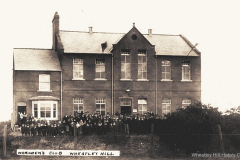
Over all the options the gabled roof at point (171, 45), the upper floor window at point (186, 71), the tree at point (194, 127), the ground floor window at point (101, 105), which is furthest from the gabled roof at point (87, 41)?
the tree at point (194, 127)

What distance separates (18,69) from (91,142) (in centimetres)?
1217

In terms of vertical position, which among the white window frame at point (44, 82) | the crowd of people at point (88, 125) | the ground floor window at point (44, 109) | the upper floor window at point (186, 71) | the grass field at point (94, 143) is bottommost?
the grass field at point (94, 143)

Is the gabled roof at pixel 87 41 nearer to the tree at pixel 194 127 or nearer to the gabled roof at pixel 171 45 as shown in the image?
the gabled roof at pixel 171 45

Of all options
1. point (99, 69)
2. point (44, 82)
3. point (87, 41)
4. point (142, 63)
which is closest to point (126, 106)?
point (99, 69)

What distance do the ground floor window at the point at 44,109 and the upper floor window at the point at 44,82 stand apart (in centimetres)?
134

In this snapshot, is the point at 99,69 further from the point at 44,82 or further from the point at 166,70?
the point at 166,70

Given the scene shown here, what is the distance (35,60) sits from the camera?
1598 inches

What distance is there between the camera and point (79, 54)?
40.7 m

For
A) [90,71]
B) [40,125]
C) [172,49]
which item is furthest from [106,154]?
[172,49]

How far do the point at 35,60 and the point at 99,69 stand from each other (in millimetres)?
6027

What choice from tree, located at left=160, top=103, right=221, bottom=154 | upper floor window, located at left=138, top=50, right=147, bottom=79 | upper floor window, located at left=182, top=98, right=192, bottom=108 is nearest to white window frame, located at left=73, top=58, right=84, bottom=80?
upper floor window, located at left=138, top=50, right=147, bottom=79

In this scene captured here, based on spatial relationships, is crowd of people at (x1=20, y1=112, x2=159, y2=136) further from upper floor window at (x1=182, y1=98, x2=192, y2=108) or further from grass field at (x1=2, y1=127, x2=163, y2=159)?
upper floor window at (x1=182, y1=98, x2=192, y2=108)

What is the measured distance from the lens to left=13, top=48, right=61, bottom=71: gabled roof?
39.6 meters

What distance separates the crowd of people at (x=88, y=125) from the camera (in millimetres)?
31250
